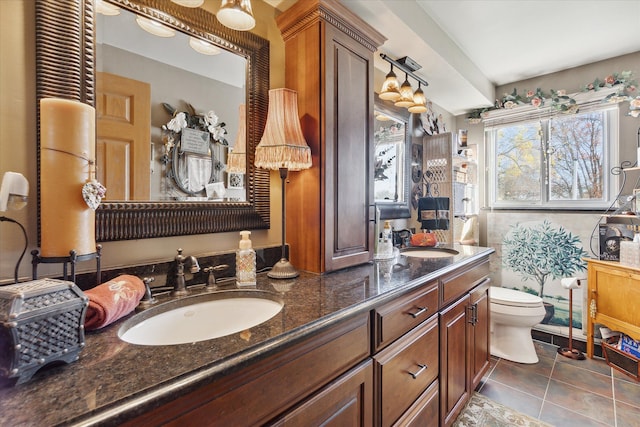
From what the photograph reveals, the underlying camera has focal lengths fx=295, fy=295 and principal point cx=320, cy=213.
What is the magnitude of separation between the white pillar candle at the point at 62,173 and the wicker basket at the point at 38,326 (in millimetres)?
202

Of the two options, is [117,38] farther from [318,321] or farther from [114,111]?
[318,321]

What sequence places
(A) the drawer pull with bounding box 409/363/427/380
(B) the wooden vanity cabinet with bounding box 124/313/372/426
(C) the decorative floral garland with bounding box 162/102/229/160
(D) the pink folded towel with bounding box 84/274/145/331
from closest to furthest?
(B) the wooden vanity cabinet with bounding box 124/313/372/426 < (D) the pink folded towel with bounding box 84/274/145/331 < (C) the decorative floral garland with bounding box 162/102/229/160 < (A) the drawer pull with bounding box 409/363/427/380

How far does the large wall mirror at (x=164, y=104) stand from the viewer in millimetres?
879

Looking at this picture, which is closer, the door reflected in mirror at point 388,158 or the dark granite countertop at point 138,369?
the dark granite countertop at point 138,369

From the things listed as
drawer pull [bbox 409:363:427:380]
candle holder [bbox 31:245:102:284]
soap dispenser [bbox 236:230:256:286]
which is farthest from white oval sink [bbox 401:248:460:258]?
candle holder [bbox 31:245:102:284]

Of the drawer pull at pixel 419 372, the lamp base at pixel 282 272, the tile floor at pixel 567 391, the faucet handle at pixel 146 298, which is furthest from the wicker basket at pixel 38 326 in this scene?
the tile floor at pixel 567 391

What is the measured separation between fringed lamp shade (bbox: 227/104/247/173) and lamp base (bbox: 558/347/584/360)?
297 cm

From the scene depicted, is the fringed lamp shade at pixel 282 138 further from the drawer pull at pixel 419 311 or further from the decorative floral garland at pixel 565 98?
the decorative floral garland at pixel 565 98

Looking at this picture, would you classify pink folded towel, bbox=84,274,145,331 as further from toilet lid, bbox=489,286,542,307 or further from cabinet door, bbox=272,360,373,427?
toilet lid, bbox=489,286,542,307

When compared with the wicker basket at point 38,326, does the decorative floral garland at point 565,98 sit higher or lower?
higher

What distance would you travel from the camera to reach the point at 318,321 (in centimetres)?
80

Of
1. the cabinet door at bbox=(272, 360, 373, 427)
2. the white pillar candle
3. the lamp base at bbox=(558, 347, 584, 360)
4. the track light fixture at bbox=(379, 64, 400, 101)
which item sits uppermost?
the track light fixture at bbox=(379, 64, 400, 101)

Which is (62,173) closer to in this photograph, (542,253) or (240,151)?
(240,151)

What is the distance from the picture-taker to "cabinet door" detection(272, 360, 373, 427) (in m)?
0.76
